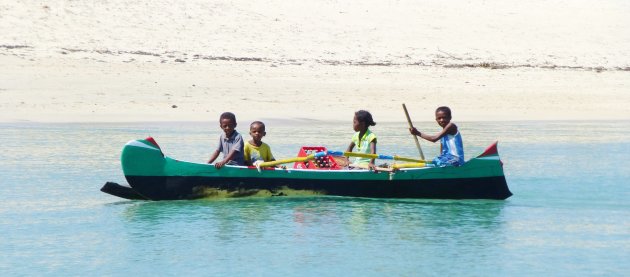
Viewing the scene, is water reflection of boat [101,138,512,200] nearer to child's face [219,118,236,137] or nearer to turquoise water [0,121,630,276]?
turquoise water [0,121,630,276]

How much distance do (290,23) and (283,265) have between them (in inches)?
1301

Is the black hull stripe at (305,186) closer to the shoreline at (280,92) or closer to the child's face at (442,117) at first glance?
the child's face at (442,117)

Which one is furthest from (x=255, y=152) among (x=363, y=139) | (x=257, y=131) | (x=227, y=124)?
(x=363, y=139)

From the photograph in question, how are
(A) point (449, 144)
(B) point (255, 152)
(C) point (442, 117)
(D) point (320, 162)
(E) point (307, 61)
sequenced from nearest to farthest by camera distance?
(C) point (442, 117), (A) point (449, 144), (B) point (255, 152), (D) point (320, 162), (E) point (307, 61)

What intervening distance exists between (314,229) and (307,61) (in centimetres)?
2389

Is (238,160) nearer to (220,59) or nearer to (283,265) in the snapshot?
(283,265)

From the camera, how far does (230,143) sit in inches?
472

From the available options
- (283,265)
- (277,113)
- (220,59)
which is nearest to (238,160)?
(283,265)

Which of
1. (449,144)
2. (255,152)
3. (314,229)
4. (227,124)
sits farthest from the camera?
(255,152)

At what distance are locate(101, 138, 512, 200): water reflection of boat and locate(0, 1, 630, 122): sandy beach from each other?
1229cm

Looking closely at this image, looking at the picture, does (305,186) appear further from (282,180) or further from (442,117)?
(442,117)

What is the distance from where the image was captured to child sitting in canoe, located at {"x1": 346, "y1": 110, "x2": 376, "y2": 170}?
12.1 meters

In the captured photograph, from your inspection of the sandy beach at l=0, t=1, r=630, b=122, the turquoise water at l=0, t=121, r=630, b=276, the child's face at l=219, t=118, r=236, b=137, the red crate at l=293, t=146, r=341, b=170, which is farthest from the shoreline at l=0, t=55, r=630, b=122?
the child's face at l=219, t=118, r=236, b=137

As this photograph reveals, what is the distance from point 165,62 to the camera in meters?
31.3
